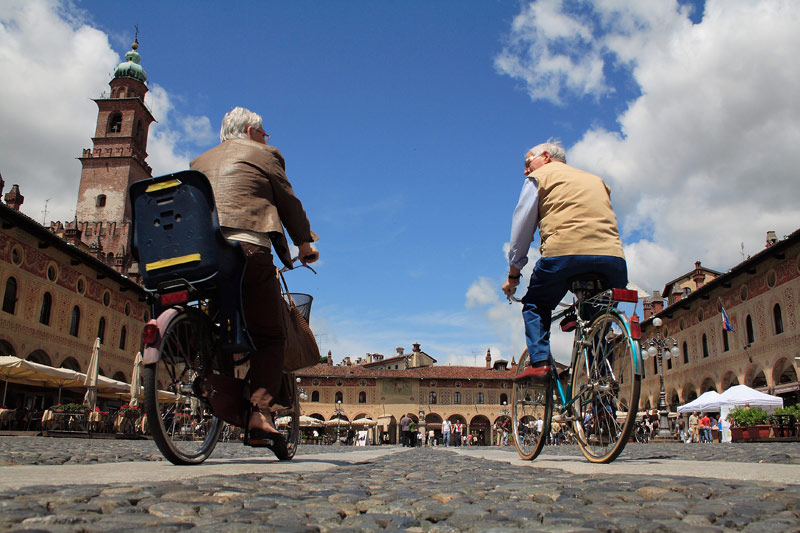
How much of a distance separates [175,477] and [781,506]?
2.24 meters

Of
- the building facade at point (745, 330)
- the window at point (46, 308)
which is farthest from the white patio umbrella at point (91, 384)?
the building facade at point (745, 330)

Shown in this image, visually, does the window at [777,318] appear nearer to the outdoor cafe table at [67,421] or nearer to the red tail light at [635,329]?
the outdoor cafe table at [67,421]

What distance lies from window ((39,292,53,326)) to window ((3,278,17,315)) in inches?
79.0

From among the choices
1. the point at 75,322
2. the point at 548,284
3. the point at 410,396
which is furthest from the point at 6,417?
the point at 410,396

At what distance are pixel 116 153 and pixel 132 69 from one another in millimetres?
9557

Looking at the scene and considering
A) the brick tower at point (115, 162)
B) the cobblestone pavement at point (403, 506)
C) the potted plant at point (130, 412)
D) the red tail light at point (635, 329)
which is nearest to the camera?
the cobblestone pavement at point (403, 506)

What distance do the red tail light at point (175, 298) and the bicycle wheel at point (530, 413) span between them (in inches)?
106

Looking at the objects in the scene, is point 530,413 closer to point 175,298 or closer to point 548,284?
point 548,284

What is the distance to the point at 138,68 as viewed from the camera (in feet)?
208

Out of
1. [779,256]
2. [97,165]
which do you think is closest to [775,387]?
[779,256]

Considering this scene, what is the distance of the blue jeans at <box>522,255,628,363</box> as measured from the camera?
4397 mm

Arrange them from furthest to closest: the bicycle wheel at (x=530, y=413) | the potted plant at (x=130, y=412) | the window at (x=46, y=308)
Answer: the window at (x=46, y=308) → the potted plant at (x=130, y=412) → the bicycle wheel at (x=530, y=413)

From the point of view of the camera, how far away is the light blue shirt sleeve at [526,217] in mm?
4793

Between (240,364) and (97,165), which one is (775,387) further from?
(97,165)
